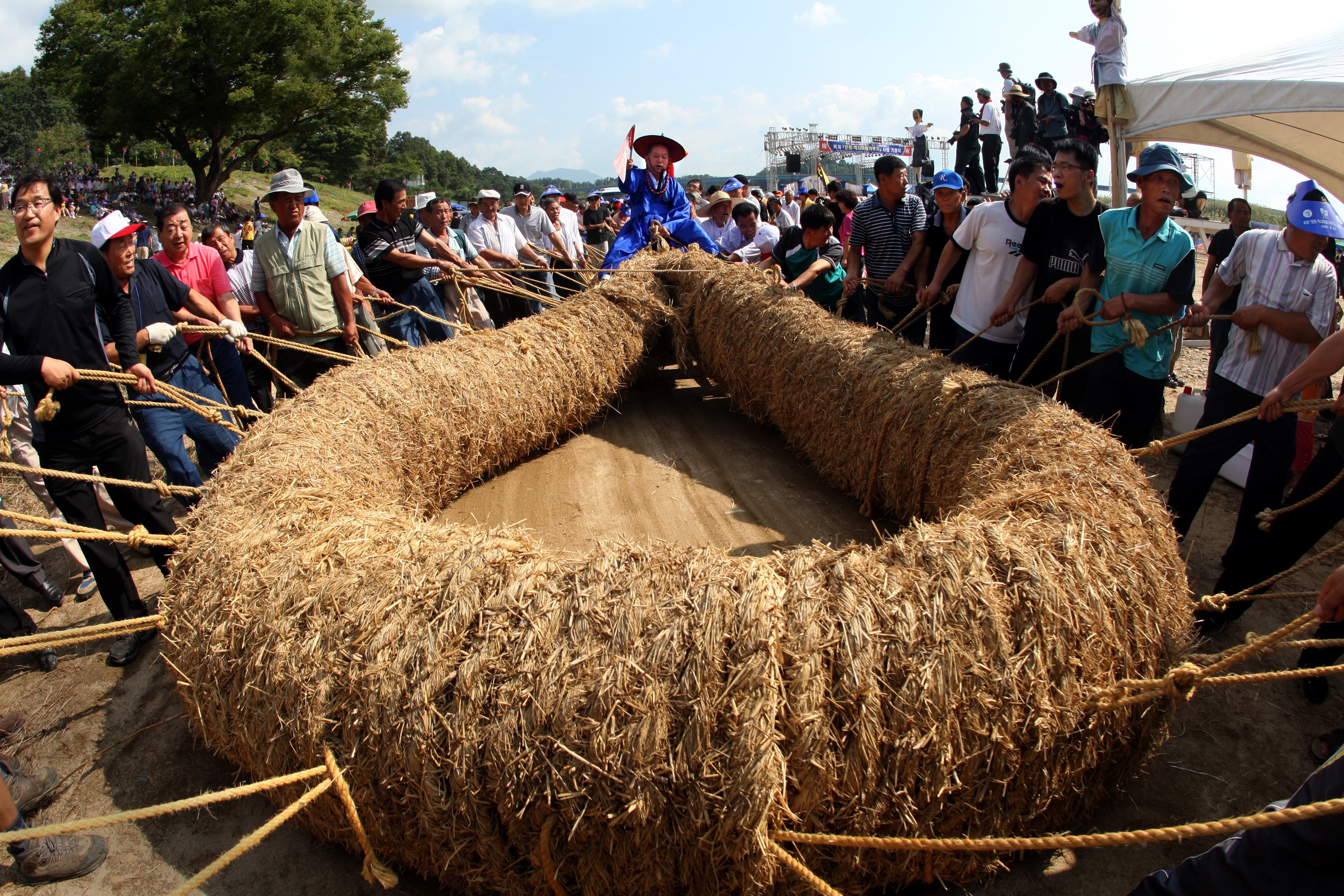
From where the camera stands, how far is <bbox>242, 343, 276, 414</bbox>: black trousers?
546 cm

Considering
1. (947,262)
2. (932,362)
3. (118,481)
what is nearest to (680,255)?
(947,262)

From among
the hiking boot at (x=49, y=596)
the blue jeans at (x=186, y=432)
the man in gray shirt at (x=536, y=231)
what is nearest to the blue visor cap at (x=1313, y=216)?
the blue jeans at (x=186, y=432)

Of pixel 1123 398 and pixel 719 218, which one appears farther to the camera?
pixel 719 218

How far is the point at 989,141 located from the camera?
37.4 ft

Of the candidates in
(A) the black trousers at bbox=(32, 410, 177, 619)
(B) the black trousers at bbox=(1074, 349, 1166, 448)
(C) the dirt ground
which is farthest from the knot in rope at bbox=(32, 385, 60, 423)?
(B) the black trousers at bbox=(1074, 349, 1166, 448)

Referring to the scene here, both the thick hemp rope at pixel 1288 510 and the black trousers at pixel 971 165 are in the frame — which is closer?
the thick hemp rope at pixel 1288 510

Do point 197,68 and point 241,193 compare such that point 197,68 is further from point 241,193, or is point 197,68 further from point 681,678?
point 681,678

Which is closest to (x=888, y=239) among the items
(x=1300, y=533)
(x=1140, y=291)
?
(x=1140, y=291)

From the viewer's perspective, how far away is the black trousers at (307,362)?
5359mm

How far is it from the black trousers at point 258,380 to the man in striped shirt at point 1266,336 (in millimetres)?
6101

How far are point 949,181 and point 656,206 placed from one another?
3.66 meters

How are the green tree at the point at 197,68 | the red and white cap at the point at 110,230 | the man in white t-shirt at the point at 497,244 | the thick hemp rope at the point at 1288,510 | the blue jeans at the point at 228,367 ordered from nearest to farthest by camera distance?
1. the thick hemp rope at the point at 1288,510
2. the red and white cap at the point at 110,230
3. the blue jeans at the point at 228,367
4. the man in white t-shirt at the point at 497,244
5. the green tree at the point at 197,68

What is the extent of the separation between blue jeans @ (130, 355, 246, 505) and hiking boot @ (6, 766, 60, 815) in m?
1.64

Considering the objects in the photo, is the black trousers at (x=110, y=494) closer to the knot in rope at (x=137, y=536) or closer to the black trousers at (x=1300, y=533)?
the knot in rope at (x=137, y=536)
